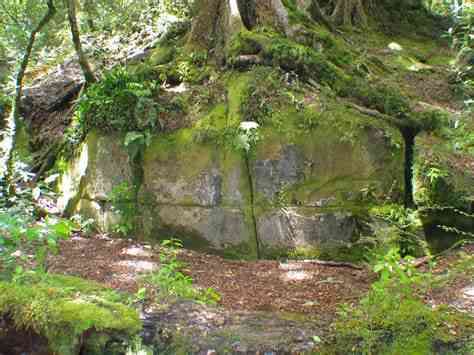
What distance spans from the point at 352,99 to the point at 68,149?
522 centimetres

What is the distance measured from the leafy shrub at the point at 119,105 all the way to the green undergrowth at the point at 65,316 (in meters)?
3.92

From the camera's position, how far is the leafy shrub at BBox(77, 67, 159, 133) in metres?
7.40

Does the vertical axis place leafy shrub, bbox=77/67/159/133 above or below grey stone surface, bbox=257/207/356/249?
above

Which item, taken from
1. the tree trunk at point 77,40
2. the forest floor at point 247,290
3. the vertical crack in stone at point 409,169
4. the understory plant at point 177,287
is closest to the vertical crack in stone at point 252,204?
the forest floor at point 247,290

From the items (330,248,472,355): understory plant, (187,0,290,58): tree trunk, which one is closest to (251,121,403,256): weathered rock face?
(330,248,472,355): understory plant

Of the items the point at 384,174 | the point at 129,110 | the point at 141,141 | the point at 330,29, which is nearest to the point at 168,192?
the point at 141,141

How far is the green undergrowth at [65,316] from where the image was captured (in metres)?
3.46

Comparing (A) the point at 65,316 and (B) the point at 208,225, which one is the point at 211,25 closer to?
(B) the point at 208,225

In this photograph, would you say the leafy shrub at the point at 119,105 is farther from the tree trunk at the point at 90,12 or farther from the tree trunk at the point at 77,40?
the tree trunk at the point at 90,12

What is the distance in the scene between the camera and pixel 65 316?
3510 millimetres

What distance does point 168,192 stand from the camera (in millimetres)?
7094

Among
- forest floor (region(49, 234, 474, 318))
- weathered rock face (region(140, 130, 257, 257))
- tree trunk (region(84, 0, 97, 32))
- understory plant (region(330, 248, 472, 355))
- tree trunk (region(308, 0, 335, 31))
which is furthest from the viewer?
tree trunk (region(84, 0, 97, 32))

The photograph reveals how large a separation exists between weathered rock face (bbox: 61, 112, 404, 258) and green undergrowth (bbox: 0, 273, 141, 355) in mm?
3011

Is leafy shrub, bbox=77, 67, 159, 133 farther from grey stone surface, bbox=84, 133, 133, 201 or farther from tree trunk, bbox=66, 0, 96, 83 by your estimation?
tree trunk, bbox=66, 0, 96, 83
